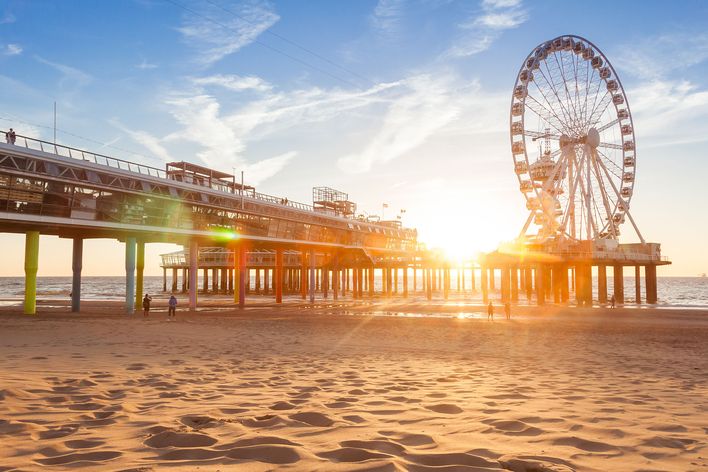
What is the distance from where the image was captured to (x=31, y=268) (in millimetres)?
31547

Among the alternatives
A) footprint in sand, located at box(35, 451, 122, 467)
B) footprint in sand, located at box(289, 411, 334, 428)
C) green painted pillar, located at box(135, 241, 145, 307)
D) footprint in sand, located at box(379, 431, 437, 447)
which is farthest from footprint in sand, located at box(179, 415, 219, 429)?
green painted pillar, located at box(135, 241, 145, 307)

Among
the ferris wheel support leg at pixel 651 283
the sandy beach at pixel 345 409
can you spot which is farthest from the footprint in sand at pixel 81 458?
the ferris wheel support leg at pixel 651 283

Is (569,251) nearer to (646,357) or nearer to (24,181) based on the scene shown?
(646,357)

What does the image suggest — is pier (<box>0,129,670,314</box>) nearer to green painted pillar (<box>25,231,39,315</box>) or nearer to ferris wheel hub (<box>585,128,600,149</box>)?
green painted pillar (<box>25,231,39,315</box>)

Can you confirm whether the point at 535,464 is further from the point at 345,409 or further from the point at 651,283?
the point at 651,283

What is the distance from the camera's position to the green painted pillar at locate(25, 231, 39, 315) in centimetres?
3086

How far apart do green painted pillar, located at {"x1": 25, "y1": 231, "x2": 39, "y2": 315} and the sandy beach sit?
19.9 meters

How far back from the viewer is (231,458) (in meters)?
4.36

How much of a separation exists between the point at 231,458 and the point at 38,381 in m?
5.22

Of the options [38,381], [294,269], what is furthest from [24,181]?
[294,269]

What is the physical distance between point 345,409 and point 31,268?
31862mm

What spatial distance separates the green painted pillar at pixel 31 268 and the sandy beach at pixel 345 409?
783 inches

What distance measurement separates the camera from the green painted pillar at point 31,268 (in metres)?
30.9

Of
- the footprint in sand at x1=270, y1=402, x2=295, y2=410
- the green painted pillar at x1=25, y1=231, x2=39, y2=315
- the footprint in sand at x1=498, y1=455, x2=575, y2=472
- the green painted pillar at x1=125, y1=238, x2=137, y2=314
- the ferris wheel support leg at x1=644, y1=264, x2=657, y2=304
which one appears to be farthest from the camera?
the ferris wheel support leg at x1=644, y1=264, x2=657, y2=304
